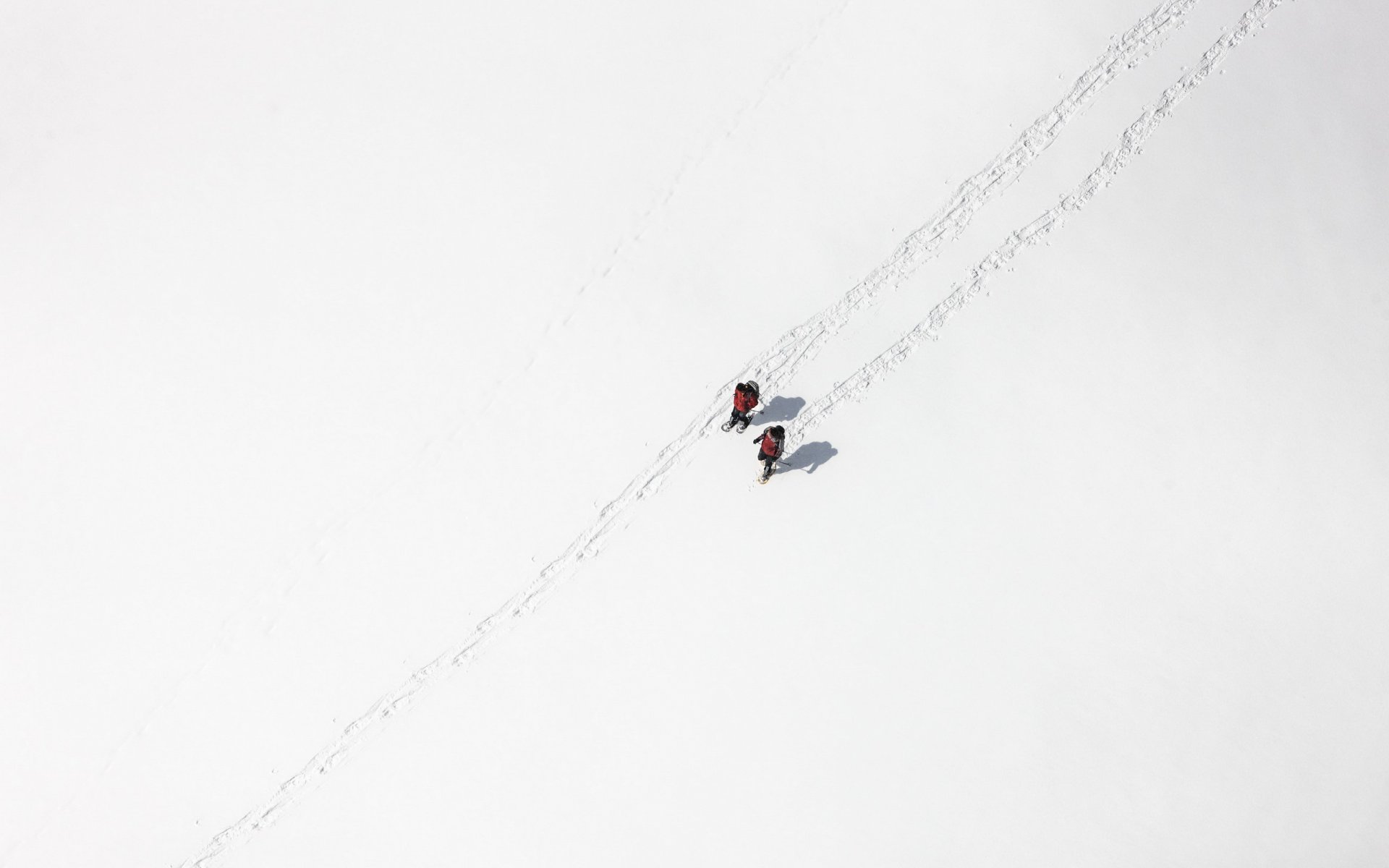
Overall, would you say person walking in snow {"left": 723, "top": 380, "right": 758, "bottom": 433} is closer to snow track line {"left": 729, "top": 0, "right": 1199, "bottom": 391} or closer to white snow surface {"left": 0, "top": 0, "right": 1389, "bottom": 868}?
white snow surface {"left": 0, "top": 0, "right": 1389, "bottom": 868}

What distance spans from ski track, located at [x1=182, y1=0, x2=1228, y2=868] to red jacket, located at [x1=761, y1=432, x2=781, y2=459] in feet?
3.72

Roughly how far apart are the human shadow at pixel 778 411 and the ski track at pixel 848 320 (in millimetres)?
183

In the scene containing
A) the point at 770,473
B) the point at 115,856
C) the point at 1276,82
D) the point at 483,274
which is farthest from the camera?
the point at 1276,82

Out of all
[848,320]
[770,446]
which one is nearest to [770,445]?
[770,446]

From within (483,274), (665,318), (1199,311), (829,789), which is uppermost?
(483,274)

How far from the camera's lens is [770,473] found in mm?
12031

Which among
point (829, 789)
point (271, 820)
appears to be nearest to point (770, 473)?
point (829, 789)

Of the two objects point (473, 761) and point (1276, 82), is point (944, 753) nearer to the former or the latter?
point (473, 761)

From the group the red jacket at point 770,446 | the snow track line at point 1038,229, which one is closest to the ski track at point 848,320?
the snow track line at point 1038,229

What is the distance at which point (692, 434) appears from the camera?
12273mm

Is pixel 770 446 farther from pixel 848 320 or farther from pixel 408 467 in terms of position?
pixel 408 467

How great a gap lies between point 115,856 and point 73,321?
8.08m

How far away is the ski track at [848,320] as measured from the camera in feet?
37.6

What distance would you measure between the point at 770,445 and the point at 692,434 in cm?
171
